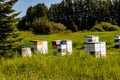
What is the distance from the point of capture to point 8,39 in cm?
1950

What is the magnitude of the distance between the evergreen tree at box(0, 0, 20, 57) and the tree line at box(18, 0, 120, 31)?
68.3 meters

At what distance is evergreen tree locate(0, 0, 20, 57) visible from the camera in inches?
755

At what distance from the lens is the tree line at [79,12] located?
91.2 metres

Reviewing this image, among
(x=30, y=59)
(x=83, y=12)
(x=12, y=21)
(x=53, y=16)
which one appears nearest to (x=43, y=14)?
(x=53, y=16)

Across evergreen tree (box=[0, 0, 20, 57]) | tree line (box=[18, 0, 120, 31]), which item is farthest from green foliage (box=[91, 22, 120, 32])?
evergreen tree (box=[0, 0, 20, 57])

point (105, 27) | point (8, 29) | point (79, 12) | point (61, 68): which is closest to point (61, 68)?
point (61, 68)

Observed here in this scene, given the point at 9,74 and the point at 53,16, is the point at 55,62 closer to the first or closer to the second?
the point at 9,74

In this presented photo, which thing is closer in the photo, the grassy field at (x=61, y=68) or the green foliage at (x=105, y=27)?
the grassy field at (x=61, y=68)

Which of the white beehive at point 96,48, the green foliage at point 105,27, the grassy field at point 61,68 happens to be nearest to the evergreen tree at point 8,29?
the white beehive at point 96,48

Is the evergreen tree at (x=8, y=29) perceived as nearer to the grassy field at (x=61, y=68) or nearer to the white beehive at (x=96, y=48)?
the white beehive at (x=96, y=48)

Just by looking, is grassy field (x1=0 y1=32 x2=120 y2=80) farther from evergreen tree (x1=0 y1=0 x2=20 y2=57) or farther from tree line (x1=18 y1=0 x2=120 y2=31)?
tree line (x1=18 y1=0 x2=120 y2=31)

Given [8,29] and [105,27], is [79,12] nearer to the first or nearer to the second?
[105,27]

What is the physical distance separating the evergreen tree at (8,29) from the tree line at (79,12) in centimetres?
6832

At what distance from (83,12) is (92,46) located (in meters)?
78.1
